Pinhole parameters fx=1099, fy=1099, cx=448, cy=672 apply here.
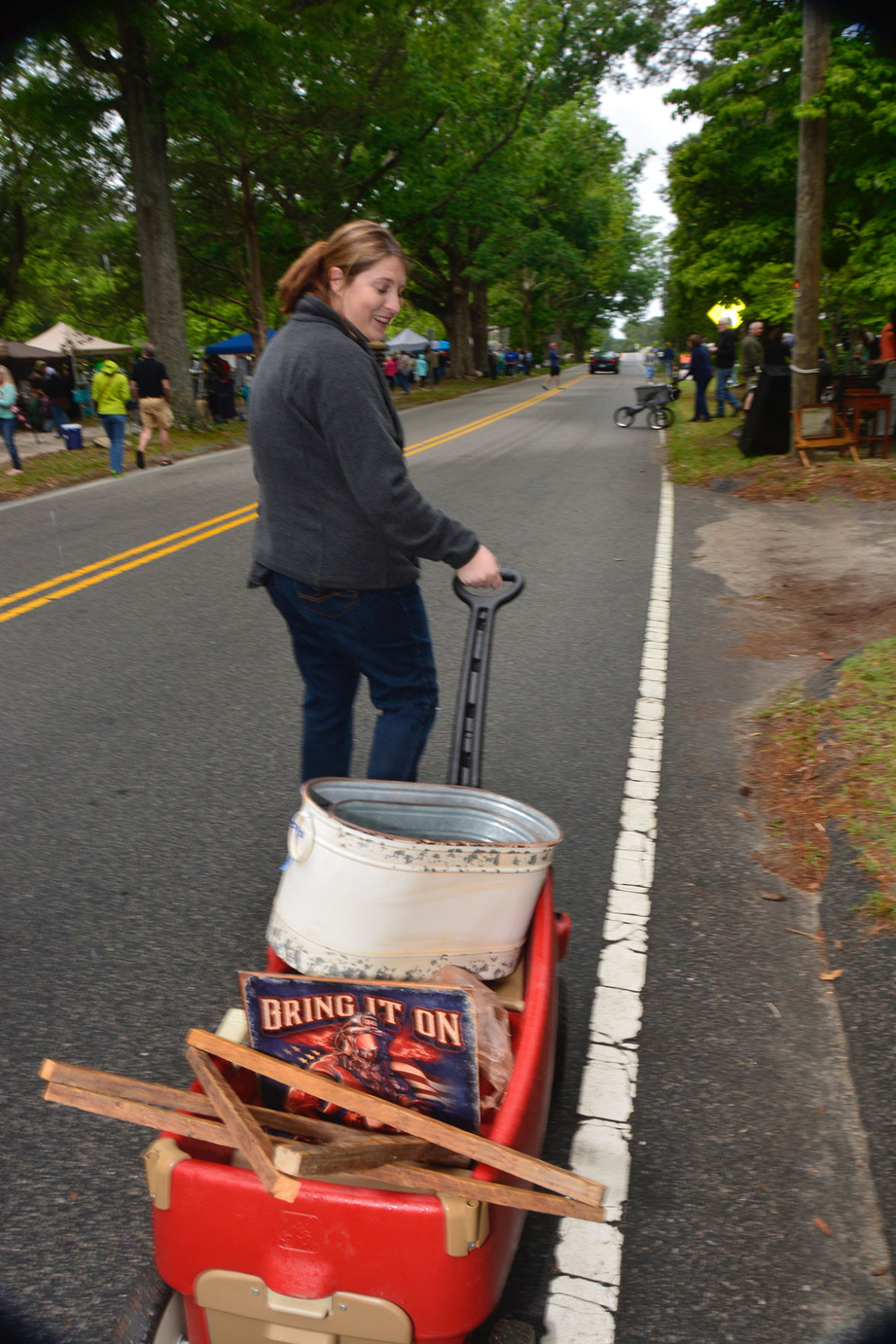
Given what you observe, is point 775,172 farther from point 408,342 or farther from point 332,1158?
point 408,342

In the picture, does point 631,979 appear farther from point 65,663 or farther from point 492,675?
point 65,663

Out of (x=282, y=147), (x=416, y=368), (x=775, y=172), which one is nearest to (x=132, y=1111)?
(x=775, y=172)

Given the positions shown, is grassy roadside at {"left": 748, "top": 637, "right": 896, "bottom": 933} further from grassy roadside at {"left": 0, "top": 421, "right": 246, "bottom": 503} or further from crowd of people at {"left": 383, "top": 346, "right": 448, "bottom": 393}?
crowd of people at {"left": 383, "top": 346, "right": 448, "bottom": 393}

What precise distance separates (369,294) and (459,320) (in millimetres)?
47222

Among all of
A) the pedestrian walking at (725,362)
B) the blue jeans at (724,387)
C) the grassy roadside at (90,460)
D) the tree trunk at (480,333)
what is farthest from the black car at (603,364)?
the blue jeans at (724,387)

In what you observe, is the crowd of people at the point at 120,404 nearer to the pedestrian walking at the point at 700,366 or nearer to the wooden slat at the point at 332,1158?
the pedestrian walking at the point at 700,366

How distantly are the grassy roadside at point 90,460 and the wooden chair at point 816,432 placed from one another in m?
5.76

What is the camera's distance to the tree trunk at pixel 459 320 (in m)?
45.6

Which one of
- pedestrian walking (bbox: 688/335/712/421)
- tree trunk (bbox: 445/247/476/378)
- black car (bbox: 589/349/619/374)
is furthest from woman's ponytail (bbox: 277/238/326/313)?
black car (bbox: 589/349/619/374)

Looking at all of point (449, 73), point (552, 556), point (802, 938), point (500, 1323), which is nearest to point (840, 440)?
point (552, 556)

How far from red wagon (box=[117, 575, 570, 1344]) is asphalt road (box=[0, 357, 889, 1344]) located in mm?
522

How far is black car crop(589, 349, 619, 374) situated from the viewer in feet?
237

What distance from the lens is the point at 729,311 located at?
63.2 ft

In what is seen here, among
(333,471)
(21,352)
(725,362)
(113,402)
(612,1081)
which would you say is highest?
(21,352)
